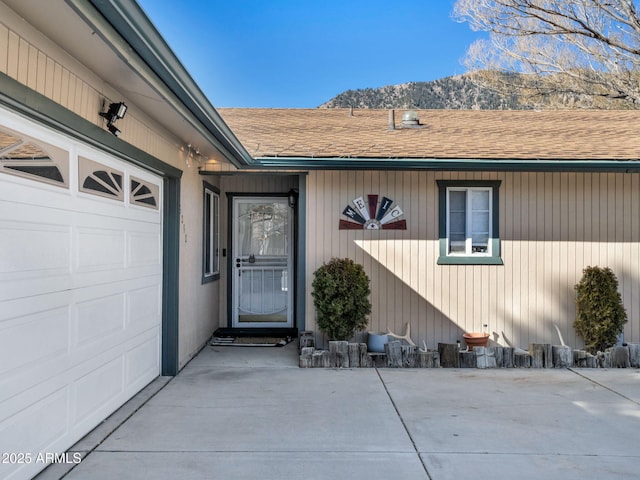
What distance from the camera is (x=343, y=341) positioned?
259 inches

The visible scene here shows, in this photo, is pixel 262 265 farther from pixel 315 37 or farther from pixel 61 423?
pixel 315 37

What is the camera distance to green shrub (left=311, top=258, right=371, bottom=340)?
21.9 ft

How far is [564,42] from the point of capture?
9.88 meters

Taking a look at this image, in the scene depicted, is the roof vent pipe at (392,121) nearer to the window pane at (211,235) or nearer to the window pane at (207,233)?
the window pane at (211,235)

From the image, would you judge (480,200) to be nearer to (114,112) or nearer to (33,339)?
(114,112)

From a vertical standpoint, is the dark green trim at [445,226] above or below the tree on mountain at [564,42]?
below

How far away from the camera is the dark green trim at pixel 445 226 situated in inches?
Result: 286

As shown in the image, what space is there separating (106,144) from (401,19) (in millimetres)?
15333

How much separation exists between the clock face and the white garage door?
300cm

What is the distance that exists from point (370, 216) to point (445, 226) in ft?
3.48

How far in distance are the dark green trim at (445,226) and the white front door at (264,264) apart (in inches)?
103

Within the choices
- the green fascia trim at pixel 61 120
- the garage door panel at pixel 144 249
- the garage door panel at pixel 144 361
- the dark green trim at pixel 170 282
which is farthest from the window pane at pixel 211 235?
the green fascia trim at pixel 61 120

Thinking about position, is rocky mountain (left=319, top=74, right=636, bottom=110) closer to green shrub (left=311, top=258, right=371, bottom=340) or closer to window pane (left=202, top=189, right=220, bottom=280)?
green shrub (left=311, top=258, right=371, bottom=340)

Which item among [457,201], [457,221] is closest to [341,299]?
[457,221]
